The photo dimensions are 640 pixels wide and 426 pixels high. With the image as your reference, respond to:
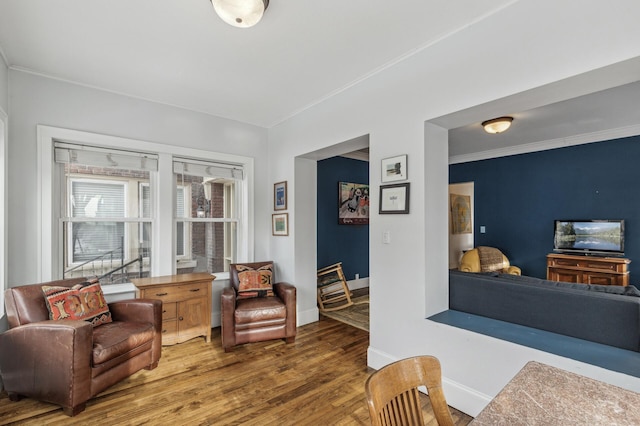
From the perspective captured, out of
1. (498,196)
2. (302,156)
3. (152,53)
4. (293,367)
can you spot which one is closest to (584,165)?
(498,196)

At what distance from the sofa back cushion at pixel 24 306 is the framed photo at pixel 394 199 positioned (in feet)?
9.33

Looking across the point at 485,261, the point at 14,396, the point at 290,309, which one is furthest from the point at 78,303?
the point at 485,261

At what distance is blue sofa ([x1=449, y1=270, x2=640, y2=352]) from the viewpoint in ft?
6.03

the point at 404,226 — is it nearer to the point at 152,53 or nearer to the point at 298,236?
the point at 298,236

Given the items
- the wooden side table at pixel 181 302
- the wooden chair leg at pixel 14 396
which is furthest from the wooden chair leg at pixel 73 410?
the wooden side table at pixel 181 302

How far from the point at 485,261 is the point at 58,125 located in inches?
217

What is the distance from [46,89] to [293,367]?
137 inches

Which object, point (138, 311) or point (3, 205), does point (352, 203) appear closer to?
point (138, 311)

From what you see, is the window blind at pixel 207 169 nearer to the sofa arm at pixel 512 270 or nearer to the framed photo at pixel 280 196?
the framed photo at pixel 280 196

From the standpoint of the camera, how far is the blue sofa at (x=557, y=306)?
1.84 metres

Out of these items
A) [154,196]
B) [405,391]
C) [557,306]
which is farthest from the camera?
[154,196]

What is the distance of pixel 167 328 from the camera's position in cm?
319

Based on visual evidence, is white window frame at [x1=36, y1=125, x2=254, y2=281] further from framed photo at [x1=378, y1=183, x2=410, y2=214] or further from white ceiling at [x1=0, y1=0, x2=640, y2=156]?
framed photo at [x1=378, y1=183, x2=410, y2=214]

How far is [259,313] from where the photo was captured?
325 centimetres
